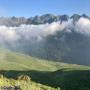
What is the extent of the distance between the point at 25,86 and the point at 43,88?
4.34m

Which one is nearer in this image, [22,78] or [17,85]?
[17,85]

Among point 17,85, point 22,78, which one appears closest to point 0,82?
point 17,85

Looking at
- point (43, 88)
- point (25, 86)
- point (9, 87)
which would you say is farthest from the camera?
point (43, 88)

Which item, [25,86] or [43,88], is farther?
[43,88]

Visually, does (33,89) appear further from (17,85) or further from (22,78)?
(22,78)

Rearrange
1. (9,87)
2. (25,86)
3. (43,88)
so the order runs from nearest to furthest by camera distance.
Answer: (9,87) → (25,86) → (43,88)

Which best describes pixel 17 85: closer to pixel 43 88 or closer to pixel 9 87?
pixel 9 87

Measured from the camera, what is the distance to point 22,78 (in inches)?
1720

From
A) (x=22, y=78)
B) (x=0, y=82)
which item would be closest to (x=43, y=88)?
(x=22, y=78)

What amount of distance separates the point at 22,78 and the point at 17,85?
18.0 ft

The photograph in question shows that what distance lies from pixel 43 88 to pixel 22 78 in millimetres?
2990

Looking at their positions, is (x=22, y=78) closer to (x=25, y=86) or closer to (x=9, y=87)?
(x=25, y=86)

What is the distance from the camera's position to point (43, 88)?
42.5 m

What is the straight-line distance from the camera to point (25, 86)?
127ft
